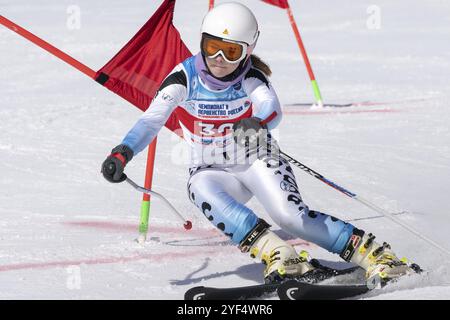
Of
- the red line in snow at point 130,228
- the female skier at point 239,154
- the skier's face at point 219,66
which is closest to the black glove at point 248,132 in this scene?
the female skier at point 239,154

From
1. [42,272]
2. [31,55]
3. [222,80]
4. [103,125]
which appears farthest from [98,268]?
[31,55]

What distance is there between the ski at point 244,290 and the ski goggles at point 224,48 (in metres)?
1.40

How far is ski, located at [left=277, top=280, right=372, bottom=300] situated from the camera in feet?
15.4

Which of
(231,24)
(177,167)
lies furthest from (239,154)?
(177,167)

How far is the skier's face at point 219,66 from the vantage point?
550 centimetres

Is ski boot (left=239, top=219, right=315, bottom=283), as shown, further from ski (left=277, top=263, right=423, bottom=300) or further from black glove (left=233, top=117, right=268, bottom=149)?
black glove (left=233, top=117, right=268, bottom=149)

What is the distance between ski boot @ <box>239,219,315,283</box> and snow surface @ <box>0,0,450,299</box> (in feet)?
1.49

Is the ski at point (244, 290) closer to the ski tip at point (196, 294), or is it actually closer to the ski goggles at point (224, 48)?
the ski tip at point (196, 294)

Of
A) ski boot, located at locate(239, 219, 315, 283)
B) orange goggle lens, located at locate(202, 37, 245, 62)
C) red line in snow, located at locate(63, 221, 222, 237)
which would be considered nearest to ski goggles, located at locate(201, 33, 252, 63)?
orange goggle lens, located at locate(202, 37, 245, 62)

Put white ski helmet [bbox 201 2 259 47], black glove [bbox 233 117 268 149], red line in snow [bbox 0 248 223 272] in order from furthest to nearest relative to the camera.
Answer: red line in snow [bbox 0 248 223 272]
white ski helmet [bbox 201 2 259 47]
black glove [bbox 233 117 268 149]

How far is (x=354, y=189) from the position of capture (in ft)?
27.8

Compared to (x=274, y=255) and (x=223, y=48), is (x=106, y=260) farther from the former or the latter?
(x=223, y=48)

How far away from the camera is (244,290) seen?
193 inches

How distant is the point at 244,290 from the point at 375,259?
859 mm
